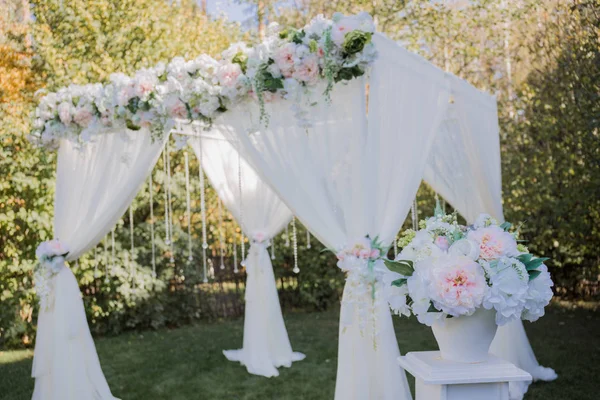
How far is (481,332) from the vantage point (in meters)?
1.71

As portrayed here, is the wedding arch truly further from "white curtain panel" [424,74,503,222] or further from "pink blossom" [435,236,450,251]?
"pink blossom" [435,236,450,251]

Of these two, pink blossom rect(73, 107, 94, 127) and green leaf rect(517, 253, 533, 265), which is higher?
pink blossom rect(73, 107, 94, 127)

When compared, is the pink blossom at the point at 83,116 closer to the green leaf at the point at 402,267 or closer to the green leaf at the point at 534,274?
the green leaf at the point at 402,267

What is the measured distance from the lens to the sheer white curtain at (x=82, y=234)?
13.7 ft

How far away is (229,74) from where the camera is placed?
11.5ft

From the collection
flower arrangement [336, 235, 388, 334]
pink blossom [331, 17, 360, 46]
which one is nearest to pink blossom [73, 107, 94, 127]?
pink blossom [331, 17, 360, 46]

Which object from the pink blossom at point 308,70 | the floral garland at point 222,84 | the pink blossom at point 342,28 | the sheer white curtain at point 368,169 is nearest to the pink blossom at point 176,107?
the floral garland at point 222,84

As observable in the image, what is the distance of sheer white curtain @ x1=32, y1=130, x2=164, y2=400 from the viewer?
4.16 m

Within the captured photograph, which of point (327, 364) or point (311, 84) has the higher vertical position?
point (311, 84)

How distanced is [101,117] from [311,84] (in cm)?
183

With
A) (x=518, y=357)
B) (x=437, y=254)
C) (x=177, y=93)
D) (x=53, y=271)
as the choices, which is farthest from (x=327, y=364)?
(x=437, y=254)

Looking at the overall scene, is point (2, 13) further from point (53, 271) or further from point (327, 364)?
point (327, 364)

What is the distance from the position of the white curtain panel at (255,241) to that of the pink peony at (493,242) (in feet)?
12.2

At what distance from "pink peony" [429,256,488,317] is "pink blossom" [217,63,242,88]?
2216 millimetres
